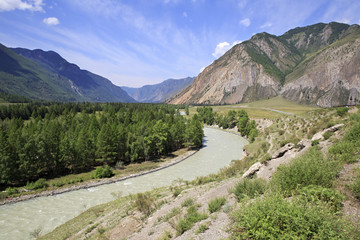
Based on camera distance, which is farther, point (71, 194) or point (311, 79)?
point (311, 79)

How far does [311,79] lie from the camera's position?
175875 millimetres

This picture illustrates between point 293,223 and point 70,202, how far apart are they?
30.4m

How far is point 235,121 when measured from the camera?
88500 millimetres

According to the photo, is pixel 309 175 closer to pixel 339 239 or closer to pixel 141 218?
pixel 339 239

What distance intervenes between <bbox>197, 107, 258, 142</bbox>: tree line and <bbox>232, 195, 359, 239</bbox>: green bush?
53.8 metres

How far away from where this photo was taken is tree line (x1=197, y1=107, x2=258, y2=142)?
6656cm

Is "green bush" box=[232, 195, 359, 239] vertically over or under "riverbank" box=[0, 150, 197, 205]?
over

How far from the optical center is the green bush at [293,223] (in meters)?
4.85

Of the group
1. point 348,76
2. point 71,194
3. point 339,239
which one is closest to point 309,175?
point 339,239

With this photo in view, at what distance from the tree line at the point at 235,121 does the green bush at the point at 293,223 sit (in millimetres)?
53786

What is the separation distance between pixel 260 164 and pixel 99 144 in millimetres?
34738

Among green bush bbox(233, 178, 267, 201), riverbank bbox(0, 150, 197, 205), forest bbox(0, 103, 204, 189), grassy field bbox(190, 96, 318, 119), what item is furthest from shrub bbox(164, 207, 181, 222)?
grassy field bbox(190, 96, 318, 119)

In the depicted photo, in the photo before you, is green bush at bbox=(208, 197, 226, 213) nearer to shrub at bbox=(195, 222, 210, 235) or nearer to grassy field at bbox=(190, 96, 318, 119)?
shrub at bbox=(195, 222, 210, 235)

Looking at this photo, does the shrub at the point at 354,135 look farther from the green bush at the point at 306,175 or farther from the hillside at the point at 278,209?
the green bush at the point at 306,175
